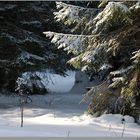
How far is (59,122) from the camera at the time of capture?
1037 centimetres

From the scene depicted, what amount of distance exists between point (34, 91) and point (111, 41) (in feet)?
25.5

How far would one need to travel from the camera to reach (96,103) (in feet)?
35.9

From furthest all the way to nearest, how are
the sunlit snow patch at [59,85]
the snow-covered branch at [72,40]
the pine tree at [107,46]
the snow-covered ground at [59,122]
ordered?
the sunlit snow patch at [59,85]
the snow-covered branch at [72,40]
the pine tree at [107,46]
the snow-covered ground at [59,122]

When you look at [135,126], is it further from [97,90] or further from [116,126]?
[97,90]

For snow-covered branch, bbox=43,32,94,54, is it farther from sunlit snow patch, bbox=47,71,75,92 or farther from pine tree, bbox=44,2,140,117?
sunlit snow patch, bbox=47,71,75,92

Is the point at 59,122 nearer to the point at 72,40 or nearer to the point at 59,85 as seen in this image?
the point at 72,40

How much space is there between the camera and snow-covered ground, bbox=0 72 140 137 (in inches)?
337

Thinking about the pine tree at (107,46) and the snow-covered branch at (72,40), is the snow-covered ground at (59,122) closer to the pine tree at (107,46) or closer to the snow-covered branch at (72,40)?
the pine tree at (107,46)

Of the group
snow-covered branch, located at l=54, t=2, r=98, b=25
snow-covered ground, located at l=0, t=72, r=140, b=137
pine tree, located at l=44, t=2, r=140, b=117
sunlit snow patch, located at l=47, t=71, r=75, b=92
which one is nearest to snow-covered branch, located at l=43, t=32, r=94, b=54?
pine tree, located at l=44, t=2, r=140, b=117

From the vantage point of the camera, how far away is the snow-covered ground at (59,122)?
8558mm

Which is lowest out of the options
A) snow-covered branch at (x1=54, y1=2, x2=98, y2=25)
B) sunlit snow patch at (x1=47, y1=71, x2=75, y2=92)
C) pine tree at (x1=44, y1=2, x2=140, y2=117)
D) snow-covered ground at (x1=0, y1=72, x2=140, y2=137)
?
sunlit snow patch at (x1=47, y1=71, x2=75, y2=92)

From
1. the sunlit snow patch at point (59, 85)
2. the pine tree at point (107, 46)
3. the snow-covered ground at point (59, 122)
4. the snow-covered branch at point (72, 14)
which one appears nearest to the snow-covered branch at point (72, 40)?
the pine tree at point (107, 46)

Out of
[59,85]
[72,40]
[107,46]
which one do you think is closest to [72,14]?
[72,40]

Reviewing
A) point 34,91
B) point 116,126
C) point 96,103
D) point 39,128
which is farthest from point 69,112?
point 34,91
